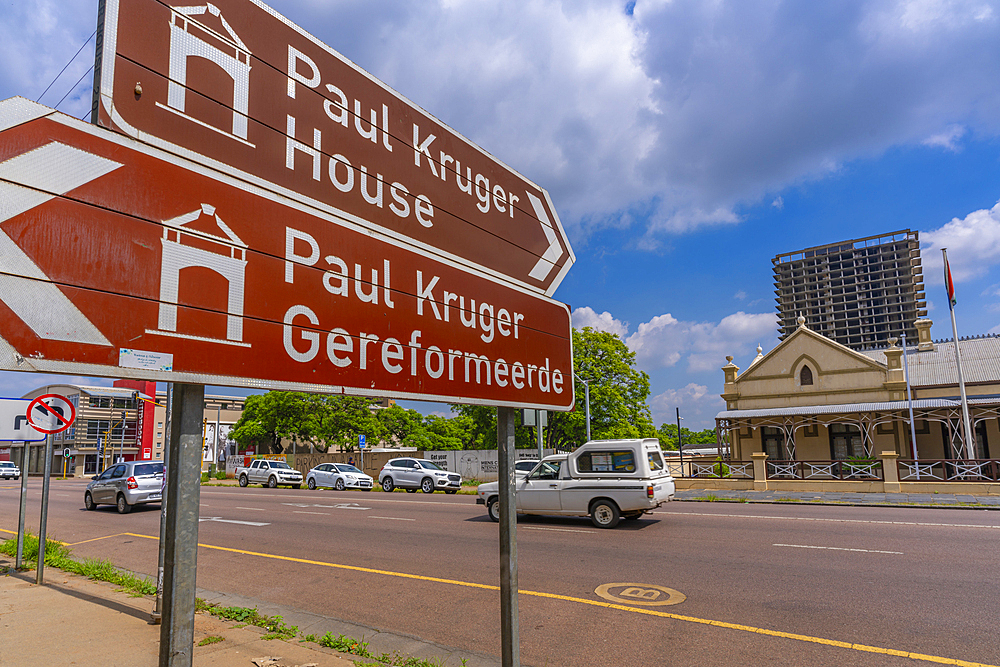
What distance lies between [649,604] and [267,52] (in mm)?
7074

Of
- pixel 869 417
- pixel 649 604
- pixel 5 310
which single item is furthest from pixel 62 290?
pixel 869 417

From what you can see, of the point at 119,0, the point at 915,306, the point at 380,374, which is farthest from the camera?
the point at 915,306

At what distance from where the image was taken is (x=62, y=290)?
4.65 ft

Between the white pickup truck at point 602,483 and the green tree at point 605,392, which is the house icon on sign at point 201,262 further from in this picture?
the green tree at point 605,392

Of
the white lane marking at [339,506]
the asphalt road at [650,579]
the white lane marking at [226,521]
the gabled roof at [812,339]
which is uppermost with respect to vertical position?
the gabled roof at [812,339]

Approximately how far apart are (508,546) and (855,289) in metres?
173

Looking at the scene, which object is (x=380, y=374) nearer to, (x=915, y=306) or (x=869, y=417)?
(x=869, y=417)

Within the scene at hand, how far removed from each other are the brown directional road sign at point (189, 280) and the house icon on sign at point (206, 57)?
21 cm

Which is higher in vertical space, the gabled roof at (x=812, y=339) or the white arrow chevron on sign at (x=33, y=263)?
the gabled roof at (x=812, y=339)

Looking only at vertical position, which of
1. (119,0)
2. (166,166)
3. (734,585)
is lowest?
(734,585)

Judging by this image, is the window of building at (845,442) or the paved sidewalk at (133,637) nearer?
the paved sidewalk at (133,637)

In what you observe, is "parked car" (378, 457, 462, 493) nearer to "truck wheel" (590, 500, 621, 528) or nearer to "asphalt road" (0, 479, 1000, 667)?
"asphalt road" (0, 479, 1000, 667)

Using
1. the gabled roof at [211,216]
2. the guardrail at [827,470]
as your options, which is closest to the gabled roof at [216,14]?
the gabled roof at [211,216]

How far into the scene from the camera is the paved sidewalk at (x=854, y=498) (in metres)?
17.8
